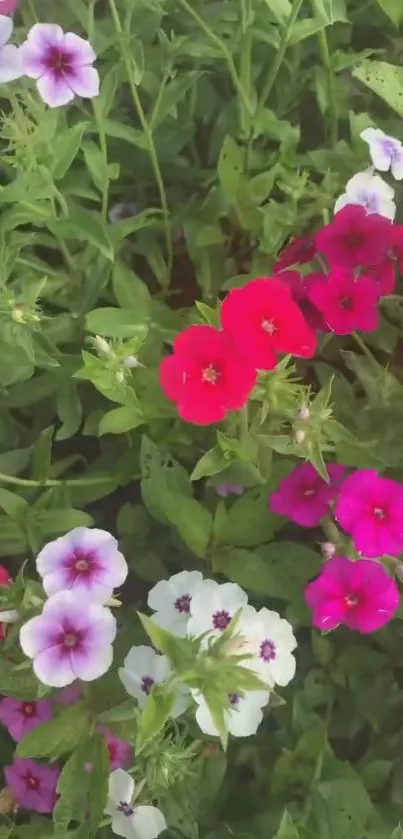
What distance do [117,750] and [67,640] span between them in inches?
7.4

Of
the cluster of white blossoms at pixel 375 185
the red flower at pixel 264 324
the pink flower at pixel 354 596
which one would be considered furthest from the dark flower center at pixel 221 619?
the cluster of white blossoms at pixel 375 185

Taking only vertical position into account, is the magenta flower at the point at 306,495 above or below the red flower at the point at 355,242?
below

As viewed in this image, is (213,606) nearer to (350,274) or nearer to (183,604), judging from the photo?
(183,604)

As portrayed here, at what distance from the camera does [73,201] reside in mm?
1081

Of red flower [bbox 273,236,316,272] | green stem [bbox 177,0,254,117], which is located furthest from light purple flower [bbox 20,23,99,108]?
red flower [bbox 273,236,316,272]

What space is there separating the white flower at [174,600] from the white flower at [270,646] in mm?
65

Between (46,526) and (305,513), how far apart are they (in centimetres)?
29

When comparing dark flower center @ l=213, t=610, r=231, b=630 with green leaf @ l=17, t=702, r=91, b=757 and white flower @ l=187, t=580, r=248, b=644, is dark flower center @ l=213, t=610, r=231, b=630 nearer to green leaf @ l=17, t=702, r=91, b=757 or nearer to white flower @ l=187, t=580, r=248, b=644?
white flower @ l=187, t=580, r=248, b=644

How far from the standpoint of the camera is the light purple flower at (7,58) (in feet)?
2.68

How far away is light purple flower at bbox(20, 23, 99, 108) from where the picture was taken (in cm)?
83

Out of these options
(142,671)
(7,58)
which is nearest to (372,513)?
(142,671)

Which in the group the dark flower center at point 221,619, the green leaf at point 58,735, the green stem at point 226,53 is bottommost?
the green leaf at point 58,735

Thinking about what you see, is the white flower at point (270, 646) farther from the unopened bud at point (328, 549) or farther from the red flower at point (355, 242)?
the red flower at point (355, 242)

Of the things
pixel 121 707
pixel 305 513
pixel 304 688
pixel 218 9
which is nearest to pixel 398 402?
pixel 305 513
